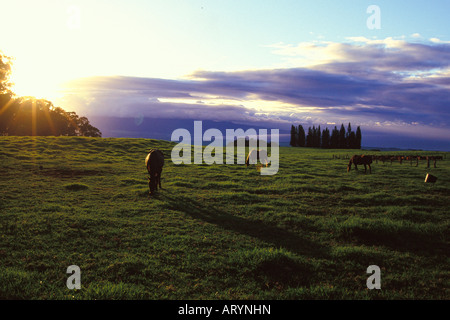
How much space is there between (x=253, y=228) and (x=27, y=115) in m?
65.8

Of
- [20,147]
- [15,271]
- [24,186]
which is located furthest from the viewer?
[20,147]

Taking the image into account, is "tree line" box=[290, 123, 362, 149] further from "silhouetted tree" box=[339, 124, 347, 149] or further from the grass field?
the grass field

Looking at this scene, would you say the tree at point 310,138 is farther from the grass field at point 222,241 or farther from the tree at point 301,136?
the grass field at point 222,241

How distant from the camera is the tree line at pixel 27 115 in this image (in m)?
55.2

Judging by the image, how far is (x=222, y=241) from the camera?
9.27m

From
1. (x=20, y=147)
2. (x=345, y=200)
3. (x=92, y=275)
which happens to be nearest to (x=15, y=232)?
(x=92, y=275)

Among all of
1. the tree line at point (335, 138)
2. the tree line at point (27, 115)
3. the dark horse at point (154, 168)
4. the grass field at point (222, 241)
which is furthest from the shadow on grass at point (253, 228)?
the tree line at point (335, 138)

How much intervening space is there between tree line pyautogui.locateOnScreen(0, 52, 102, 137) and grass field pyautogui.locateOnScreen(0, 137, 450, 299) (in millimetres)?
47923

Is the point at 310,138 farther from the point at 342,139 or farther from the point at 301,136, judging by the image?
the point at 342,139

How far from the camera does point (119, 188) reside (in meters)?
17.6

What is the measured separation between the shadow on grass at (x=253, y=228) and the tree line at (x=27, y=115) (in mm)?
57344

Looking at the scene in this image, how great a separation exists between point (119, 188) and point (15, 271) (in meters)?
11.1

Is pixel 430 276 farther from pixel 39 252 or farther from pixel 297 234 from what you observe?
pixel 39 252

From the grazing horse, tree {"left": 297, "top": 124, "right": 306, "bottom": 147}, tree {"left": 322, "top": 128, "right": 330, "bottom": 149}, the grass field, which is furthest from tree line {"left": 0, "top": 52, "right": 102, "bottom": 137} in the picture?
tree {"left": 322, "top": 128, "right": 330, "bottom": 149}
